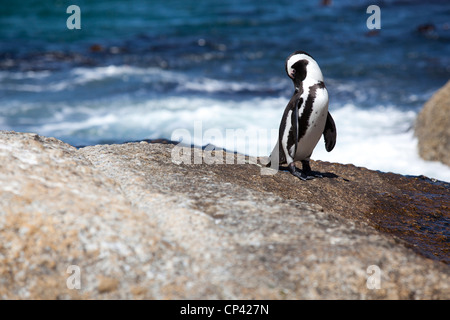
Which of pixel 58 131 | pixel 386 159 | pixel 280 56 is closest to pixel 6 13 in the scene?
pixel 280 56

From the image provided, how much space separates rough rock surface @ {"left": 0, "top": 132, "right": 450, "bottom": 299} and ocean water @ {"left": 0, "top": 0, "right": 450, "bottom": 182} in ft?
14.4

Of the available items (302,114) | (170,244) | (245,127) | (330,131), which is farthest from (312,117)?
(245,127)

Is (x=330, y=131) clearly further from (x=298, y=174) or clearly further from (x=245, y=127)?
(x=245, y=127)

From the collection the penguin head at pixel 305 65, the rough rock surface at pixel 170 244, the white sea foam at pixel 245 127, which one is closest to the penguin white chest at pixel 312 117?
the penguin head at pixel 305 65

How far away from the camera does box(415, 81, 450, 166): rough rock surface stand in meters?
7.00

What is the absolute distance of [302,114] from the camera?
4.54 meters

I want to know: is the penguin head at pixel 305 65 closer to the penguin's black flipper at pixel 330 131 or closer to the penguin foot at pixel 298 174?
the penguin's black flipper at pixel 330 131

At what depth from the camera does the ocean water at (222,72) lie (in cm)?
923

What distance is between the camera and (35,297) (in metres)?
2.57

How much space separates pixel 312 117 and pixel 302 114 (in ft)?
0.31

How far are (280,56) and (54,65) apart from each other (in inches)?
253

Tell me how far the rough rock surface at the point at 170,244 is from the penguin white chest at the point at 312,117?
1388 millimetres
